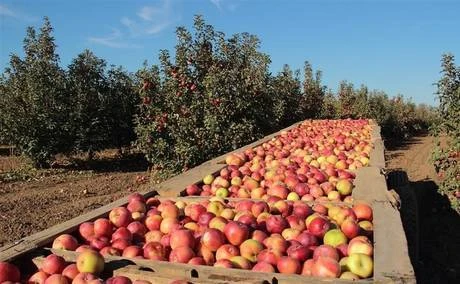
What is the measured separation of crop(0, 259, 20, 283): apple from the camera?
7.70 ft

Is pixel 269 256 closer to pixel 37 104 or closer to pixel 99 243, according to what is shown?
pixel 99 243

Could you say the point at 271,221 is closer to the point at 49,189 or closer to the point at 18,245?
the point at 18,245

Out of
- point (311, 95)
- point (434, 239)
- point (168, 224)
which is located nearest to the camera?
point (168, 224)

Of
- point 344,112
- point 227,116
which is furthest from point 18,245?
point 344,112

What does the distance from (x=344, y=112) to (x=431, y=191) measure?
13956 millimetres

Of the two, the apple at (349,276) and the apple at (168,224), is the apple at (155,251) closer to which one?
the apple at (168,224)

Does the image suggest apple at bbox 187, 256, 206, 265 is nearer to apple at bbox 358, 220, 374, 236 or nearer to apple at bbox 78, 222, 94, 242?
apple at bbox 78, 222, 94, 242

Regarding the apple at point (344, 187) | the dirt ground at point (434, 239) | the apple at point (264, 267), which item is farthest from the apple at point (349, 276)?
the dirt ground at point (434, 239)

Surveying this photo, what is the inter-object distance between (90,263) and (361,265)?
A: 134 centimetres

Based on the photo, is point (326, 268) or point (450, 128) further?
point (450, 128)

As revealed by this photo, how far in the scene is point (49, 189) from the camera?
11289 millimetres

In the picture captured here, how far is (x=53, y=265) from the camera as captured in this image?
2.45 metres

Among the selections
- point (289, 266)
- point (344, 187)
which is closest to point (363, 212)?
point (344, 187)

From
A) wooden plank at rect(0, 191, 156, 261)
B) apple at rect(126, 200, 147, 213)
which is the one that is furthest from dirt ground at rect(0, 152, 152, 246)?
wooden plank at rect(0, 191, 156, 261)
